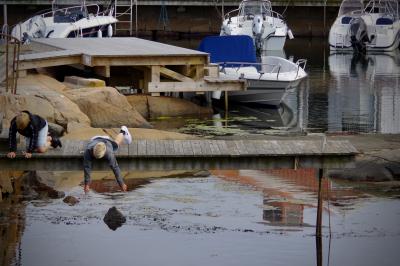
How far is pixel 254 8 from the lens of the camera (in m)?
53.6

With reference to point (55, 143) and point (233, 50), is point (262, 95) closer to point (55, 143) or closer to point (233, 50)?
point (233, 50)

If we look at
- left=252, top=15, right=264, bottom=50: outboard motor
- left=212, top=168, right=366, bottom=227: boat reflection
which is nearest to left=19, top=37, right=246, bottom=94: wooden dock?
left=212, top=168, right=366, bottom=227: boat reflection

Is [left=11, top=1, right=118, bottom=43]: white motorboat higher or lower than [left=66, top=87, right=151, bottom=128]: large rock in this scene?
higher

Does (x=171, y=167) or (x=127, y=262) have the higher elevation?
(x=171, y=167)

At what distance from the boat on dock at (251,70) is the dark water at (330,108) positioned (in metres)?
0.39

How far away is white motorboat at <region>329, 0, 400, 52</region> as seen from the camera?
193 feet

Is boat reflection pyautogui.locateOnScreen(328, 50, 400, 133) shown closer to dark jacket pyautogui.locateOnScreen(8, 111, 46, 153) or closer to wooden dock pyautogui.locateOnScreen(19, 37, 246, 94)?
wooden dock pyautogui.locateOnScreen(19, 37, 246, 94)

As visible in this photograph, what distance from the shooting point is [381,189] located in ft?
67.2

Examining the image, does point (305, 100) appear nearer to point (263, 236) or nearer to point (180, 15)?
point (263, 236)

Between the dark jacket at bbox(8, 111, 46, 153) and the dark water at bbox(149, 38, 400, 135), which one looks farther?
the dark water at bbox(149, 38, 400, 135)

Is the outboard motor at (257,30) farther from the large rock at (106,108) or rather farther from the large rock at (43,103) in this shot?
the large rock at (106,108)

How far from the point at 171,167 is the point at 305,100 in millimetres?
19881

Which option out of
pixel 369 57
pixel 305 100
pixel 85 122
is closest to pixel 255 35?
pixel 369 57

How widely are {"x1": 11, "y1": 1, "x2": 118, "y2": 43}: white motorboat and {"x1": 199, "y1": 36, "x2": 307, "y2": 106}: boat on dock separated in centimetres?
869
